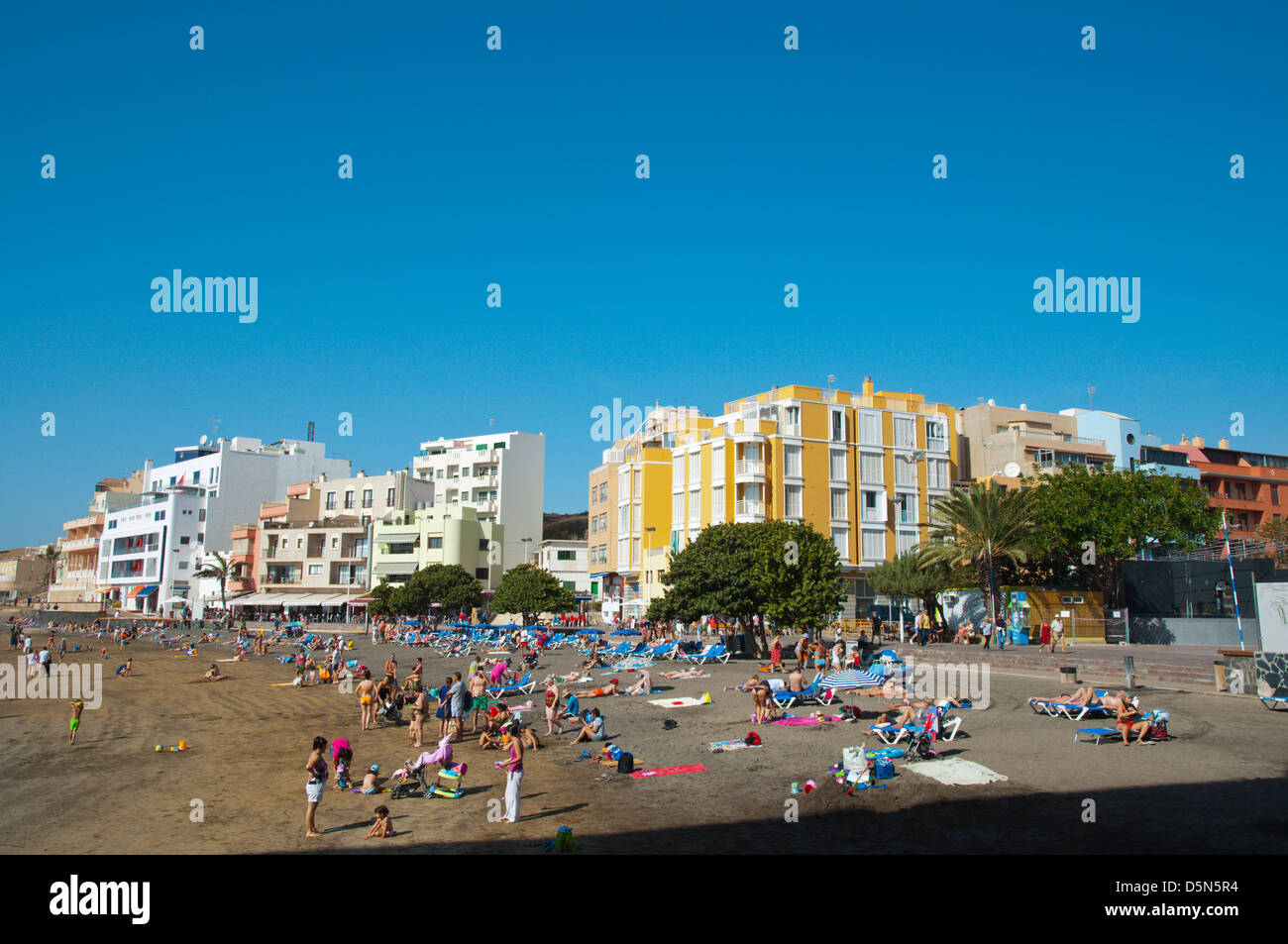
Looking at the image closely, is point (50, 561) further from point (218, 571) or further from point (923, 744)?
point (923, 744)

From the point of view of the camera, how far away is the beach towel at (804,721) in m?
19.5

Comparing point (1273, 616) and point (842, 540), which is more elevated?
point (842, 540)

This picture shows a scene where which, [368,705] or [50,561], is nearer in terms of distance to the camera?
[368,705]

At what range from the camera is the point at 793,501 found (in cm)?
5553

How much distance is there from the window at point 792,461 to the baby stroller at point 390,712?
36.1m

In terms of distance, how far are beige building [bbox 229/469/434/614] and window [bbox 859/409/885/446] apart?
4484 centimetres

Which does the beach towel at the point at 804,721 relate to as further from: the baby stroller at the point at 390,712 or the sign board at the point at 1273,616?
the sign board at the point at 1273,616

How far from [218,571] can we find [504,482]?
2875 cm

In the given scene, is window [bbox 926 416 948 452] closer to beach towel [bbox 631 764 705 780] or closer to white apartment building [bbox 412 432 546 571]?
white apartment building [bbox 412 432 546 571]

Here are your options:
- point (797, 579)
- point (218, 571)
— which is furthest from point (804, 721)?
point (218, 571)

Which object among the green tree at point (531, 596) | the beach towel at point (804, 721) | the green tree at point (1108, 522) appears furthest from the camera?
the green tree at point (531, 596)

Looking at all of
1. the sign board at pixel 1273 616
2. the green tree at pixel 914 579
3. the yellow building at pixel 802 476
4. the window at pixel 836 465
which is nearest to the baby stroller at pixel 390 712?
the sign board at pixel 1273 616
